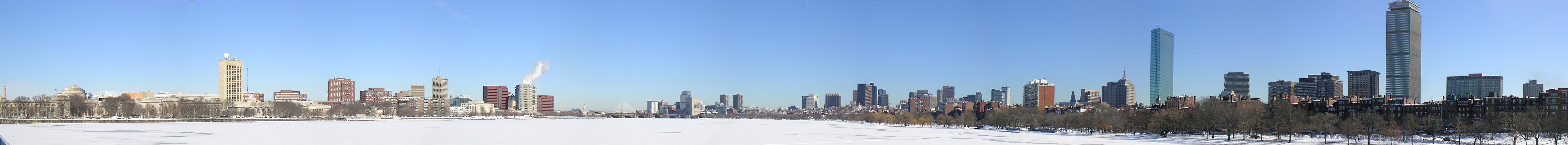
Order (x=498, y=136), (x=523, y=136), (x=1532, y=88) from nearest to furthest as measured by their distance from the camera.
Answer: (x=523, y=136) < (x=498, y=136) < (x=1532, y=88)

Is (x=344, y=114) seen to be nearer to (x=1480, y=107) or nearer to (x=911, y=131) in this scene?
(x=911, y=131)

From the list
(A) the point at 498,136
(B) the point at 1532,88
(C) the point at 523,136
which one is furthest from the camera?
(B) the point at 1532,88

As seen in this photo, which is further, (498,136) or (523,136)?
(498,136)

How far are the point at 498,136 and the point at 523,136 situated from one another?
1684mm

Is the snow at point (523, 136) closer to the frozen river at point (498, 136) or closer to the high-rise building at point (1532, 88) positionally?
the frozen river at point (498, 136)

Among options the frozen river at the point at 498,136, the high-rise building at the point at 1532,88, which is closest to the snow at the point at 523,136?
the frozen river at the point at 498,136

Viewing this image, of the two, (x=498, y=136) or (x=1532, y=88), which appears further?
(x=1532, y=88)

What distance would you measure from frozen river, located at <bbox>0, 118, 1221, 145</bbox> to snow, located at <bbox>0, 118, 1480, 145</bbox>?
0.43 feet

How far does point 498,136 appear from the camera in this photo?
76.9 meters

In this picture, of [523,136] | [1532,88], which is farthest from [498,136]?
[1532,88]

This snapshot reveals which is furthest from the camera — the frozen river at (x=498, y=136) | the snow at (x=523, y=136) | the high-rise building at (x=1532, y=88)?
the high-rise building at (x=1532, y=88)

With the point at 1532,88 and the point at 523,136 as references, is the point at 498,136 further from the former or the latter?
the point at 1532,88

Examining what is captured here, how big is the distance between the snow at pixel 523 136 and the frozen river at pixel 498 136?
132 mm

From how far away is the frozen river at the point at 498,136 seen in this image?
207 ft
